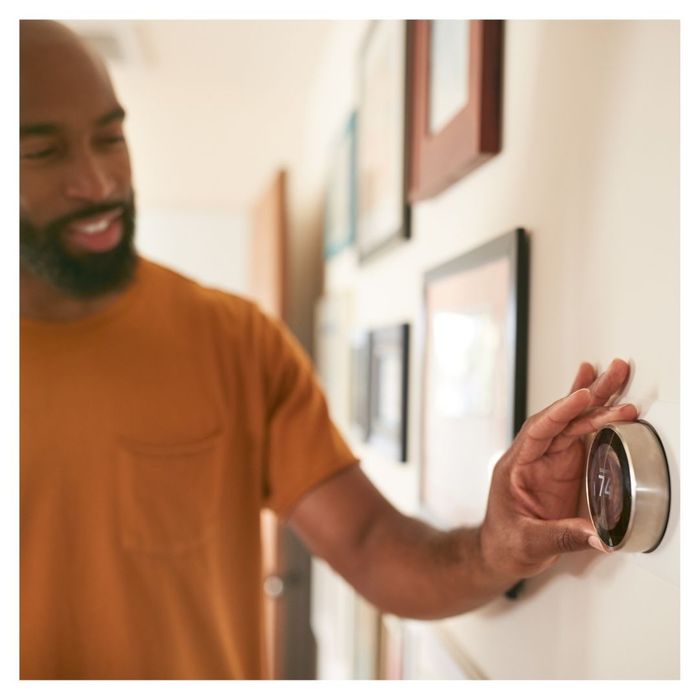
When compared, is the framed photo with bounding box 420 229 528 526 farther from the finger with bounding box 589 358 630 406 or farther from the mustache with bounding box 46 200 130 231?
the mustache with bounding box 46 200 130 231

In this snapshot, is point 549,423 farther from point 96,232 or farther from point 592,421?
point 96,232

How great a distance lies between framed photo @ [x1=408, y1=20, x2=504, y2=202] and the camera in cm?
59

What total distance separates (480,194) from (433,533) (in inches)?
12.6

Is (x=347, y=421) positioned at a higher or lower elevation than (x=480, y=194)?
lower

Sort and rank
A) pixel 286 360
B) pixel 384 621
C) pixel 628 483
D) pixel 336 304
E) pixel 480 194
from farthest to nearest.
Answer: pixel 336 304
pixel 384 621
pixel 286 360
pixel 480 194
pixel 628 483

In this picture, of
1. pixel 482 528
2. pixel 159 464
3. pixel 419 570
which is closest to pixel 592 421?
pixel 482 528

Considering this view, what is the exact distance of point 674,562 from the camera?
40cm

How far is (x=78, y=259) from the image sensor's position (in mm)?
594

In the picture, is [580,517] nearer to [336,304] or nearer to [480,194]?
[480,194]

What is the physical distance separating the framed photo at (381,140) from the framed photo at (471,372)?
0.62ft

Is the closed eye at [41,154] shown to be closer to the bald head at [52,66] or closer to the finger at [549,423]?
the bald head at [52,66]

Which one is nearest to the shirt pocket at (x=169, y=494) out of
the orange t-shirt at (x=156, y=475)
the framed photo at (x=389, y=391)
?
the orange t-shirt at (x=156, y=475)

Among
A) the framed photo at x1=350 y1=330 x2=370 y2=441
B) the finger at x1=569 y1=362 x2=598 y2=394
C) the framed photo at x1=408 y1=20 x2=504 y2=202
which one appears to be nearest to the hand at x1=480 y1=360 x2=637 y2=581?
the finger at x1=569 y1=362 x2=598 y2=394
